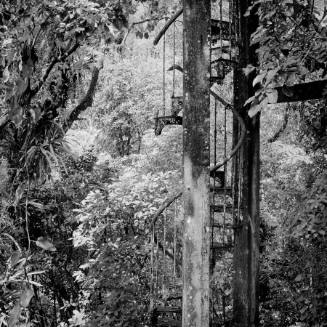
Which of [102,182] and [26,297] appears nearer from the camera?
[26,297]

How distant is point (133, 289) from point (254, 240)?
176cm

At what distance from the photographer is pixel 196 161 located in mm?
3266

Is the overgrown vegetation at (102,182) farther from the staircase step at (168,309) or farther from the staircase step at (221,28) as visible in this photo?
the staircase step at (221,28)

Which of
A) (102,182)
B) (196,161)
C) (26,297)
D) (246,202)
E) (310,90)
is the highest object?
(310,90)

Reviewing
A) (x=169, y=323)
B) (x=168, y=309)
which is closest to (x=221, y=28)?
(x=168, y=309)

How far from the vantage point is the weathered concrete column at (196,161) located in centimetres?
322

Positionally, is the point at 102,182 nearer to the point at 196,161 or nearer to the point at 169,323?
the point at 169,323

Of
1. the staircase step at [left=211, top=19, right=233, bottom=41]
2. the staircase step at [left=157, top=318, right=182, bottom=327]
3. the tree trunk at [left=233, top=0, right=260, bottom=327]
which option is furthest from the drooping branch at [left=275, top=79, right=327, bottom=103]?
the staircase step at [left=157, top=318, right=182, bottom=327]

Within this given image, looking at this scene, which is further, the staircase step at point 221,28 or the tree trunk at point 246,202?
the tree trunk at point 246,202

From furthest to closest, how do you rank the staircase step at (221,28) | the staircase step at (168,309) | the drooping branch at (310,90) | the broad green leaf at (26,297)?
the staircase step at (168,309), the drooping branch at (310,90), the staircase step at (221,28), the broad green leaf at (26,297)

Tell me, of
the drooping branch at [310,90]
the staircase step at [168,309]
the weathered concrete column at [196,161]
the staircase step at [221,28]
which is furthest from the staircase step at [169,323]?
the staircase step at [221,28]

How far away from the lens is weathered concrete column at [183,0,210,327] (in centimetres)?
322

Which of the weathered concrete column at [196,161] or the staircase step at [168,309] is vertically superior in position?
the weathered concrete column at [196,161]

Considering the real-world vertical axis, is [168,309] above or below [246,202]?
below
